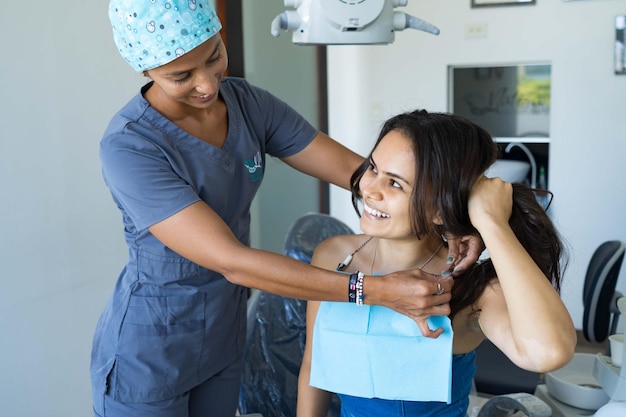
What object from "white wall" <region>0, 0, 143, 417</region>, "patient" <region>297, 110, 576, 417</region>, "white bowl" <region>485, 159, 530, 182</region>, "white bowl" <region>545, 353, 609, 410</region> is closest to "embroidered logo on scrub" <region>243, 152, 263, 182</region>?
"patient" <region>297, 110, 576, 417</region>

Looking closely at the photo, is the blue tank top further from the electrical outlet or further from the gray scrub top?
the electrical outlet

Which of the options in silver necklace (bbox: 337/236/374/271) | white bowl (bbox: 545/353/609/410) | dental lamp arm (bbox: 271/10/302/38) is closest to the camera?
dental lamp arm (bbox: 271/10/302/38)

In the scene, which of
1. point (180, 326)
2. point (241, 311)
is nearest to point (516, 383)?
point (241, 311)

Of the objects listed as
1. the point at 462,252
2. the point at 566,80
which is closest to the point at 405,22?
the point at 462,252

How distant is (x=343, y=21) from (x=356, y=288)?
47 cm

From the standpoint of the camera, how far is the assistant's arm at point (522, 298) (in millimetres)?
1063

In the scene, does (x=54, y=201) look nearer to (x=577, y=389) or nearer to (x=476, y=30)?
(x=577, y=389)

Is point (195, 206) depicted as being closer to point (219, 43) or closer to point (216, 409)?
point (219, 43)

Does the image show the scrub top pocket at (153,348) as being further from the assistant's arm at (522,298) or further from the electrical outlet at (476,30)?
the electrical outlet at (476,30)

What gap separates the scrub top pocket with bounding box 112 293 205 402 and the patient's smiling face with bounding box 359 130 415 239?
1.16 feet

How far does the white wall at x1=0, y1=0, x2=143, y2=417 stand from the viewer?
1726mm

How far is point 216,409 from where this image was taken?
4.58 ft

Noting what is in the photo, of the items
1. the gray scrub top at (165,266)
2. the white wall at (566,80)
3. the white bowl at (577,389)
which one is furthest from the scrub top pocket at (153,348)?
the white wall at (566,80)

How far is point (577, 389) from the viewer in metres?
1.68
